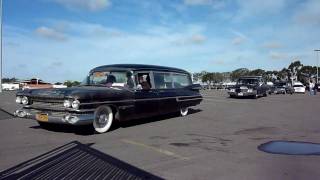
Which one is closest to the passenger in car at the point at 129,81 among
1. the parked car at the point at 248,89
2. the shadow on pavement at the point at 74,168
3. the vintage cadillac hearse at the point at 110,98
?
the vintage cadillac hearse at the point at 110,98

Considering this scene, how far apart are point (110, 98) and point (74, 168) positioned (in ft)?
13.6

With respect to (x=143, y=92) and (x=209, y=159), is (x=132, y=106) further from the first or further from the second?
(x=209, y=159)

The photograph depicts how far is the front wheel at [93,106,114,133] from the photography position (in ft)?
33.3

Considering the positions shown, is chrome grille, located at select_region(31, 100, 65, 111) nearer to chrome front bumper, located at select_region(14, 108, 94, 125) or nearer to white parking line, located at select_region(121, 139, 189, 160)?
chrome front bumper, located at select_region(14, 108, 94, 125)

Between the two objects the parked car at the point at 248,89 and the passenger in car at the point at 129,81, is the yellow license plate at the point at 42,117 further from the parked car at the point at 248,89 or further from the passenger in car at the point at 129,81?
the parked car at the point at 248,89

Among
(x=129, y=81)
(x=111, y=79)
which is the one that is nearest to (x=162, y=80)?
(x=129, y=81)

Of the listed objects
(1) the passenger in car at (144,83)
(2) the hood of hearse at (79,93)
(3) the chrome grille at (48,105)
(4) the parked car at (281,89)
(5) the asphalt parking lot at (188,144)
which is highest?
(1) the passenger in car at (144,83)

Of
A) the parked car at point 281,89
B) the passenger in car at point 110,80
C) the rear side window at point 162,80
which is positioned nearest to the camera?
the passenger in car at point 110,80

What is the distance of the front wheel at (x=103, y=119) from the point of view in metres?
10.2

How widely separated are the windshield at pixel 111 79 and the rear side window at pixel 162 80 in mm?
1431

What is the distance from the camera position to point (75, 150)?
7.87 meters

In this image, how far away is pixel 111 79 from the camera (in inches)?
460

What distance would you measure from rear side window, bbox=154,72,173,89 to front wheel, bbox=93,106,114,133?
266 centimetres

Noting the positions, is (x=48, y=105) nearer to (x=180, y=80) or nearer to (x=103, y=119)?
(x=103, y=119)
